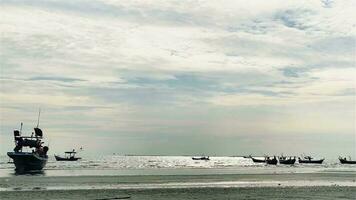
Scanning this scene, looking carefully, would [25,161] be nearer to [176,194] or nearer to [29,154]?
[29,154]

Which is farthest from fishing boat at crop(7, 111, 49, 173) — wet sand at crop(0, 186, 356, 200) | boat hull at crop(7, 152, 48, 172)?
wet sand at crop(0, 186, 356, 200)

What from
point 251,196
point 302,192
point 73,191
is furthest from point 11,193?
point 302,192

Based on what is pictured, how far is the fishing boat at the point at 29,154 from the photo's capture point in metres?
89.7

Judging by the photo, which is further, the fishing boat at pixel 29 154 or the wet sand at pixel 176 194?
the fishing boat at pixel 29 154

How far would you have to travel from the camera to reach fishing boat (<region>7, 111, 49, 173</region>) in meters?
89.7

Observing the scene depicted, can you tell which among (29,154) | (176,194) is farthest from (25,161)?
(176,194)

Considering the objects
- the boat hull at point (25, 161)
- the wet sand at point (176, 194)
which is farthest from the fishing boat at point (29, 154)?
the wet sand at point (176, 194)

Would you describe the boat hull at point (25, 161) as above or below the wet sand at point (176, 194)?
above

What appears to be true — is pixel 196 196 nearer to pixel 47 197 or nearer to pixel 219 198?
pixel 219 198

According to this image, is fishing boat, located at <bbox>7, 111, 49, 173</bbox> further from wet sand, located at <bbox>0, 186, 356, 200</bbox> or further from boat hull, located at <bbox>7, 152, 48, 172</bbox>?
wet sand, located at <bbox>0, 186, 356, 200</bbox>

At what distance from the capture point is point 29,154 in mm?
90188

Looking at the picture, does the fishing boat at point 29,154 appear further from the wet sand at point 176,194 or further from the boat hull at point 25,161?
the wet sand at point 176,194

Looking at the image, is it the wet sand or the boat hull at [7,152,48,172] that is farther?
the boat hull at [7,152,48,172]

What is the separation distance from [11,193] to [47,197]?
5.89 metres
